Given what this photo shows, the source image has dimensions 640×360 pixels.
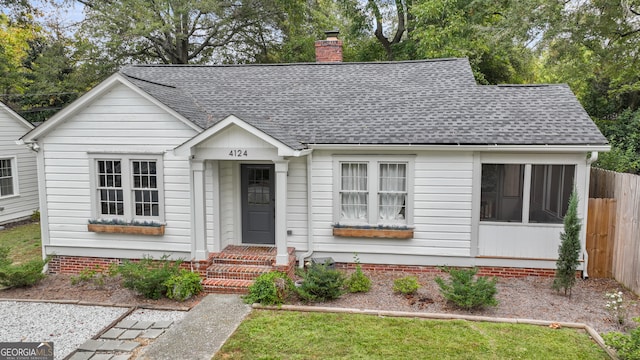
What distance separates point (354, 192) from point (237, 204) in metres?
3.01

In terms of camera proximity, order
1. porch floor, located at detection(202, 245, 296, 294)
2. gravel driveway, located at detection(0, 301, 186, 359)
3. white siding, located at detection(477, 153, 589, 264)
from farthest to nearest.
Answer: white siding, located at detection(477, 153, 589, 264), porch floor, located at detection(202, 245, 296, 294), gravel driveway, located at detection(0, 301, 186, 359)

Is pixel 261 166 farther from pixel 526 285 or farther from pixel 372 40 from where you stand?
pixel 372 40

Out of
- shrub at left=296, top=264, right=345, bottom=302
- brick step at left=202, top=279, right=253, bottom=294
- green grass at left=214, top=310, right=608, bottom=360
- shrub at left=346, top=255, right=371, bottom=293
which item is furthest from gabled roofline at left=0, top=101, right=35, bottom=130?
shrub at left=346, top=255, right=371, bottom=293

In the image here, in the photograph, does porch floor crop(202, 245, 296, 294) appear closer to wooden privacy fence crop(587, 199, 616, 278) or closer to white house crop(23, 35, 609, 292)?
white house crop(23, 35, 609, 292)

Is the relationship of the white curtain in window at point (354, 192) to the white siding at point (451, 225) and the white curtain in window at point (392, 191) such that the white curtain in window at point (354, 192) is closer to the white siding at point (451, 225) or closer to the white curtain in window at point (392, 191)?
the white siding at point (451, 225)

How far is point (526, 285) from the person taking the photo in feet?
30.1

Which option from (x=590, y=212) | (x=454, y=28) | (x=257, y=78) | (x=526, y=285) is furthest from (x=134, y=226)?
(x=454, y=28)

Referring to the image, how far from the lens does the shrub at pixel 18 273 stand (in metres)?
8.79

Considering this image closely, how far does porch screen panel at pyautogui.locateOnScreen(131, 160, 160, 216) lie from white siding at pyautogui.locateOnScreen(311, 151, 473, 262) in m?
3.78

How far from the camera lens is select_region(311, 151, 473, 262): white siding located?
9703mm

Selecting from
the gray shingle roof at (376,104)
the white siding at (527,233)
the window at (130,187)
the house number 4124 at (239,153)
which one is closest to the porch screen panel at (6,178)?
the gray shingle roof at (376,104)

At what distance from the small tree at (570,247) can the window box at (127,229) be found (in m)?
8.64

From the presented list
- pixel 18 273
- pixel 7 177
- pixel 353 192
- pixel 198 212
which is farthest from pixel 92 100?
pixel 7 177

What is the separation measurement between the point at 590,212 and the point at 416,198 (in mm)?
3952
